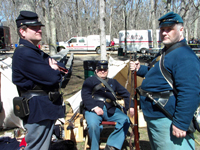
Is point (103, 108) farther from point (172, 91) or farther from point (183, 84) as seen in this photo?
point (183, 84)

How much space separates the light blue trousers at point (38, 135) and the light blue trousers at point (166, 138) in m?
1.18

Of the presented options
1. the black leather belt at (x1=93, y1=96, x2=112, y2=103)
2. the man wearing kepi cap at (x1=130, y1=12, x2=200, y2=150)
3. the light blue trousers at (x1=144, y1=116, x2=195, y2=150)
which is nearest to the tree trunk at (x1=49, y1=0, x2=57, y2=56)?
the black leather belt at (x1=93, y1=96, x2=112, y2=103)

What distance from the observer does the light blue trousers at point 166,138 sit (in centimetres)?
176

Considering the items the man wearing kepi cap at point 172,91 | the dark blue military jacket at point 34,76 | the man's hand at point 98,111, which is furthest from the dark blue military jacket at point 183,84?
the man's hand at point 98,111

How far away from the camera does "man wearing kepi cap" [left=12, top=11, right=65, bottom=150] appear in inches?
76.1

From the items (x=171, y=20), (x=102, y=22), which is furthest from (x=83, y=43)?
(x=171, y=20)

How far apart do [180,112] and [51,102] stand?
4.50 ft

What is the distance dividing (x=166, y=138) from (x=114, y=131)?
1236 mm

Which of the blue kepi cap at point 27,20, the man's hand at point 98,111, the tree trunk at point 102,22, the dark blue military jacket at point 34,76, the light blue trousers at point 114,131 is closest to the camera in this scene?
the dark blue military jacket at point 34,76

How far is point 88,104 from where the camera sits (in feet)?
10.3

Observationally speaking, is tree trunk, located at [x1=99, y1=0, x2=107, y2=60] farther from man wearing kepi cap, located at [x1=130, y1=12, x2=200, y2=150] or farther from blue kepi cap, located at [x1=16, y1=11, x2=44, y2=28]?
man wearing kepi cap, located at [x1=130, y1=12, x2=200, y2=150]

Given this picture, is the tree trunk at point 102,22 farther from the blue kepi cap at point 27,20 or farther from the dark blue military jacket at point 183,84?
the dark blue military jacket at point 183,84

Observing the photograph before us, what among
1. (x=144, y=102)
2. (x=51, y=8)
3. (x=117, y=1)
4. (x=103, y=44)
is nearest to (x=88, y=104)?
(x=144, y=102)

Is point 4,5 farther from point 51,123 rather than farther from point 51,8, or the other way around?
point 51,123
